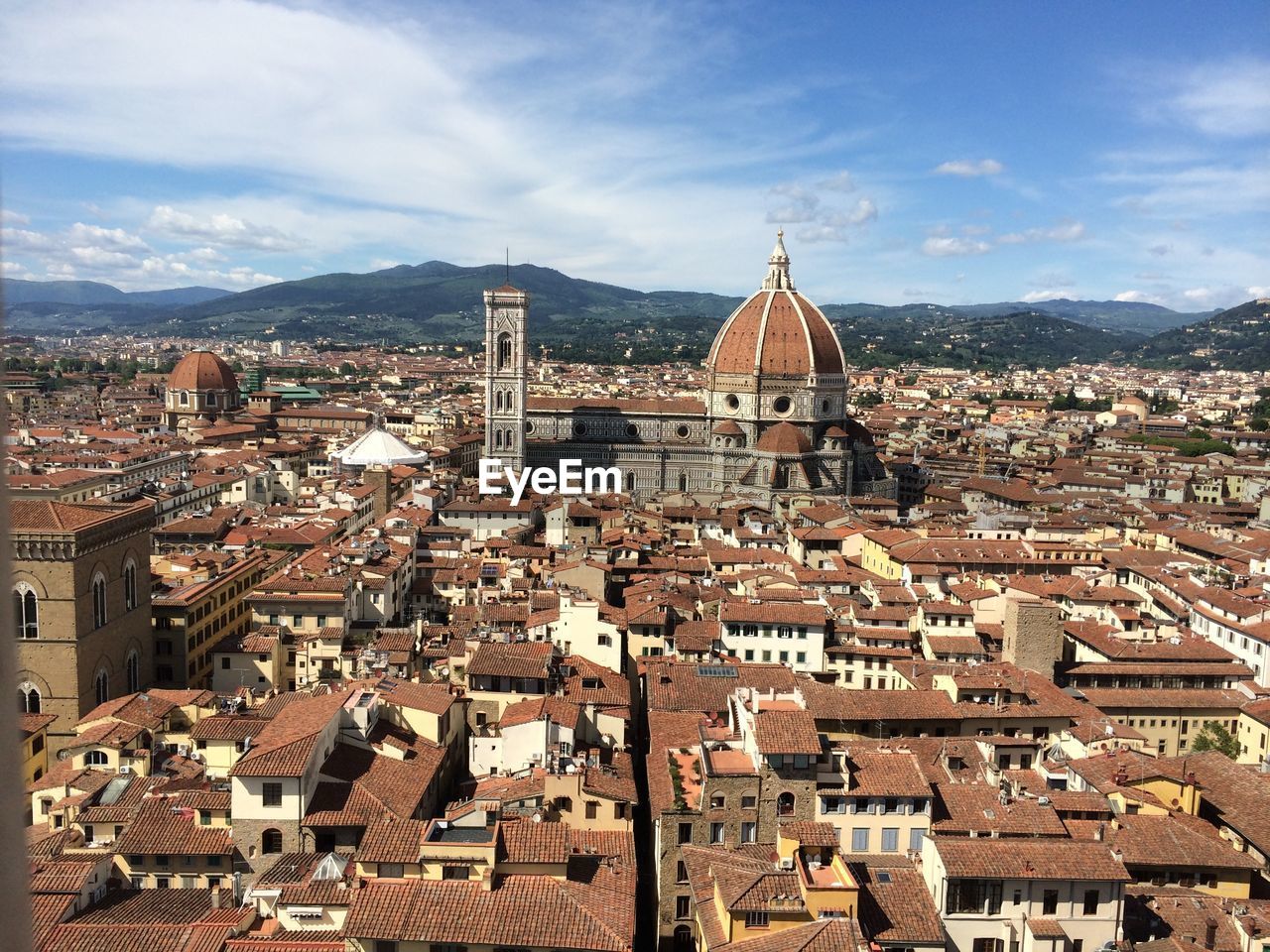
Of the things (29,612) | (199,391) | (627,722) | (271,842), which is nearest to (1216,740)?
(627,722)

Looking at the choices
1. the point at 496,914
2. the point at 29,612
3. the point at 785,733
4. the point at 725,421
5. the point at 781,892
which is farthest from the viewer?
the point at 725,421

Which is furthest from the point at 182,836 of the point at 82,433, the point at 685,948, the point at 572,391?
the point at 572,391

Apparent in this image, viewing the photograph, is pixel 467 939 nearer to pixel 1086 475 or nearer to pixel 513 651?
pixel 513 651

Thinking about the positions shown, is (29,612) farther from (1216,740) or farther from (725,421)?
(725,421)

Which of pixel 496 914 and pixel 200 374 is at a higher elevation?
pixel 200 374

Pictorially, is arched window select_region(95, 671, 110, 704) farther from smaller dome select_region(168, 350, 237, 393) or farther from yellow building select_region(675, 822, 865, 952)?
smaller dome select_region(168, 350, 237, 393)

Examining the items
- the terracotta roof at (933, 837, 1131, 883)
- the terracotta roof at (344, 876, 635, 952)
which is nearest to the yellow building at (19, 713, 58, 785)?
the terracotta roof at (344, 876, 635, 952)
